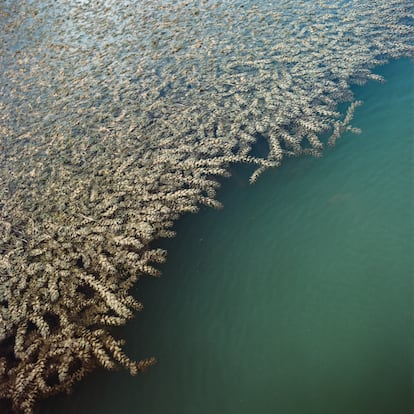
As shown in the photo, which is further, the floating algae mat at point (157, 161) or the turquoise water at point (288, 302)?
the floating algae mat at point (157, 161)

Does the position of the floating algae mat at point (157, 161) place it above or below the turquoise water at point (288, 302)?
above

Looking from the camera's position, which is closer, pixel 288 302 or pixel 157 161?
pixel 288 302

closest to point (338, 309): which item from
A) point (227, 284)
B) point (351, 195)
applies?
point (227, 284)

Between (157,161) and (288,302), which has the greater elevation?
(157,161)

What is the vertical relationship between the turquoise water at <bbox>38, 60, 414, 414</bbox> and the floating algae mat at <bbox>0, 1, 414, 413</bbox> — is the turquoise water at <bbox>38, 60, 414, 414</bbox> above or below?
below

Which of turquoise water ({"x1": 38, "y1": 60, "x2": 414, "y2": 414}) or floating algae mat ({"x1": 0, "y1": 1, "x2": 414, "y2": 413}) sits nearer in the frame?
turquoise water ({"x1": 38, "y1": 60, "x2": 414, "y2": 414})
